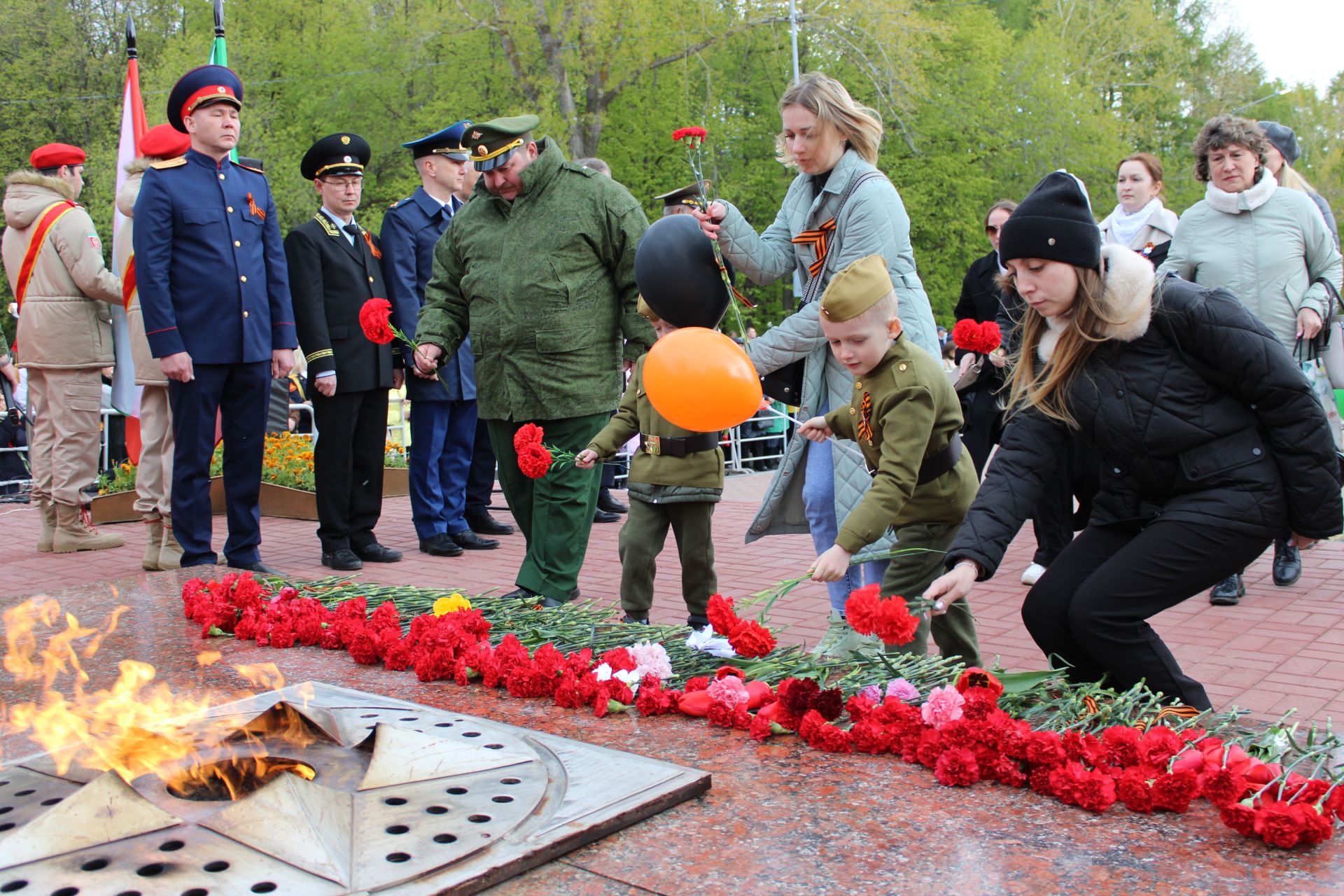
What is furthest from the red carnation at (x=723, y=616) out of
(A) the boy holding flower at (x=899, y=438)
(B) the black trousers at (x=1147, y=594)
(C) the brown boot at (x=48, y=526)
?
(C) the brown boot at (x=48, y=526)

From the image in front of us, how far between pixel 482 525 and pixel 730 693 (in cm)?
539

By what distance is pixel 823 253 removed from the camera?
4.25 meters

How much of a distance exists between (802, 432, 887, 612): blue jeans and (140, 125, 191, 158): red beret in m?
4.26

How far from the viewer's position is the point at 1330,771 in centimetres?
247

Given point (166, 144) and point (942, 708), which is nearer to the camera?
point (942, 708)

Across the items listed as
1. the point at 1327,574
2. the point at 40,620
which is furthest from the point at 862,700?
the point at 1327,574

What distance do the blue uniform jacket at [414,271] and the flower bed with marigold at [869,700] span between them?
3249 mm

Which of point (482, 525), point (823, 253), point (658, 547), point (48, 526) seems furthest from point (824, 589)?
point (48, 526)

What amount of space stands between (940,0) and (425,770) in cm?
3465

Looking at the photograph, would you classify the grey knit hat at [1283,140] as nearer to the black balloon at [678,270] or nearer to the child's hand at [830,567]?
the black balloon at [678,270]

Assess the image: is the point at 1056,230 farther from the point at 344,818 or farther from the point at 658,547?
the point at 658,547

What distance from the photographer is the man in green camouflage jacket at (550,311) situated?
4.99 metres

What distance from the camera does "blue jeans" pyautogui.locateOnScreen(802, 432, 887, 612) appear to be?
4277mm

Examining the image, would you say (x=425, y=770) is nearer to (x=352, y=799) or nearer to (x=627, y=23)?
(x=352, y=799)
